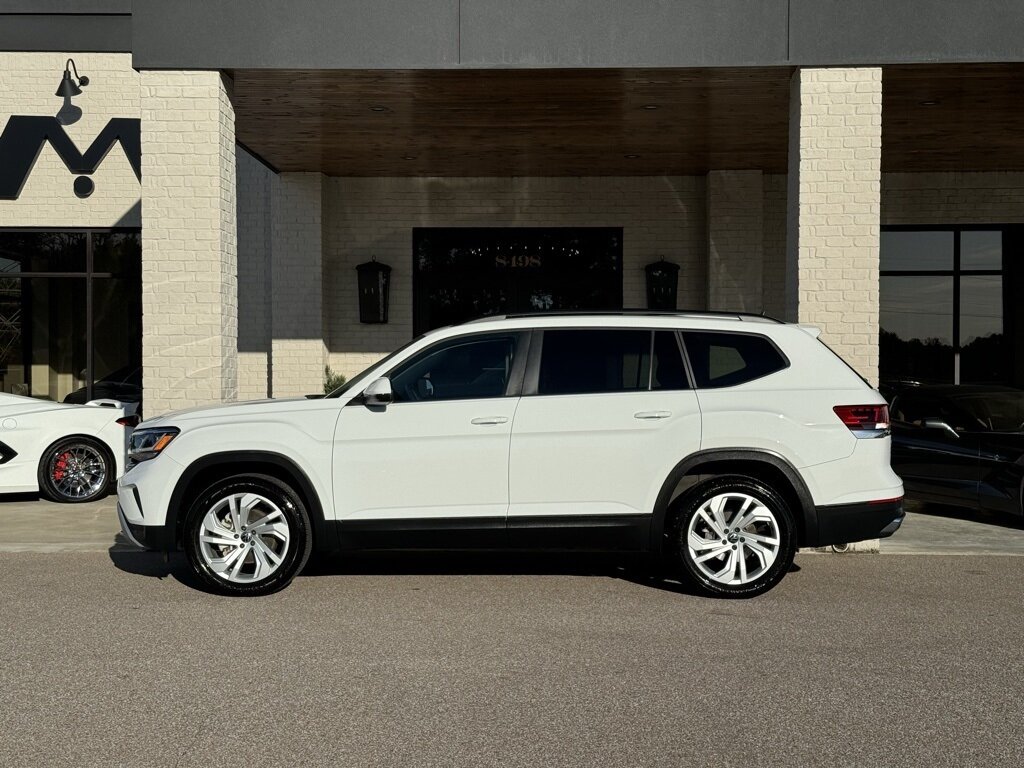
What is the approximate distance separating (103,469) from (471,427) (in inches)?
247

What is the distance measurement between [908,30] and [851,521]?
196 inches

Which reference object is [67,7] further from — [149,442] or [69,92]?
[149,442]

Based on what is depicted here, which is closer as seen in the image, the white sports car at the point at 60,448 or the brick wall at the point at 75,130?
the white sports car at the point at 60,448

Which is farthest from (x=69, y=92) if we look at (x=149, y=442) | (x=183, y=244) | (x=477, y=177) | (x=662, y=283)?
(x=149, y=442)

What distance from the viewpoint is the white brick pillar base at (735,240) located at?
16672mm

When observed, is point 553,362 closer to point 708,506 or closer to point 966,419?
point 708,506

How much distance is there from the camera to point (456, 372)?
7.27m

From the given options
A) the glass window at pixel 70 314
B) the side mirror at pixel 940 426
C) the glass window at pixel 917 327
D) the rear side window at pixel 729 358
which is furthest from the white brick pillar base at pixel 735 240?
the rear side window at pixel 729 358

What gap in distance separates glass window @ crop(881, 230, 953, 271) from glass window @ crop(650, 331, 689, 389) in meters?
11.3

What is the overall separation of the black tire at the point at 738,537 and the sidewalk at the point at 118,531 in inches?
91.1

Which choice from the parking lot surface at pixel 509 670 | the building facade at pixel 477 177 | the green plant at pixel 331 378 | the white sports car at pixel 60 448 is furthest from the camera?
the green plant at pixel 331 378

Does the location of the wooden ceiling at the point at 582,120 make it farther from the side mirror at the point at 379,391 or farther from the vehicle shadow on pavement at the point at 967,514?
the side mirror at the point at 379,391

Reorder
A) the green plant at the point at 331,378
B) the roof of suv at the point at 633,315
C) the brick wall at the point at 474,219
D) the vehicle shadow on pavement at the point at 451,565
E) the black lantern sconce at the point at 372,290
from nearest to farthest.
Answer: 1. the roof of suv at the point at 633,315
2. the vehicle shadow on pavement at the point at 451,565
3. the black lantern sconce at the point at 372,290
4. the green plant at the point at 331,378
5. the brick wall at the point at 474,219

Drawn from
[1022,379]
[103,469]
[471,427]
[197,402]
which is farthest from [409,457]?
[1022,379]
